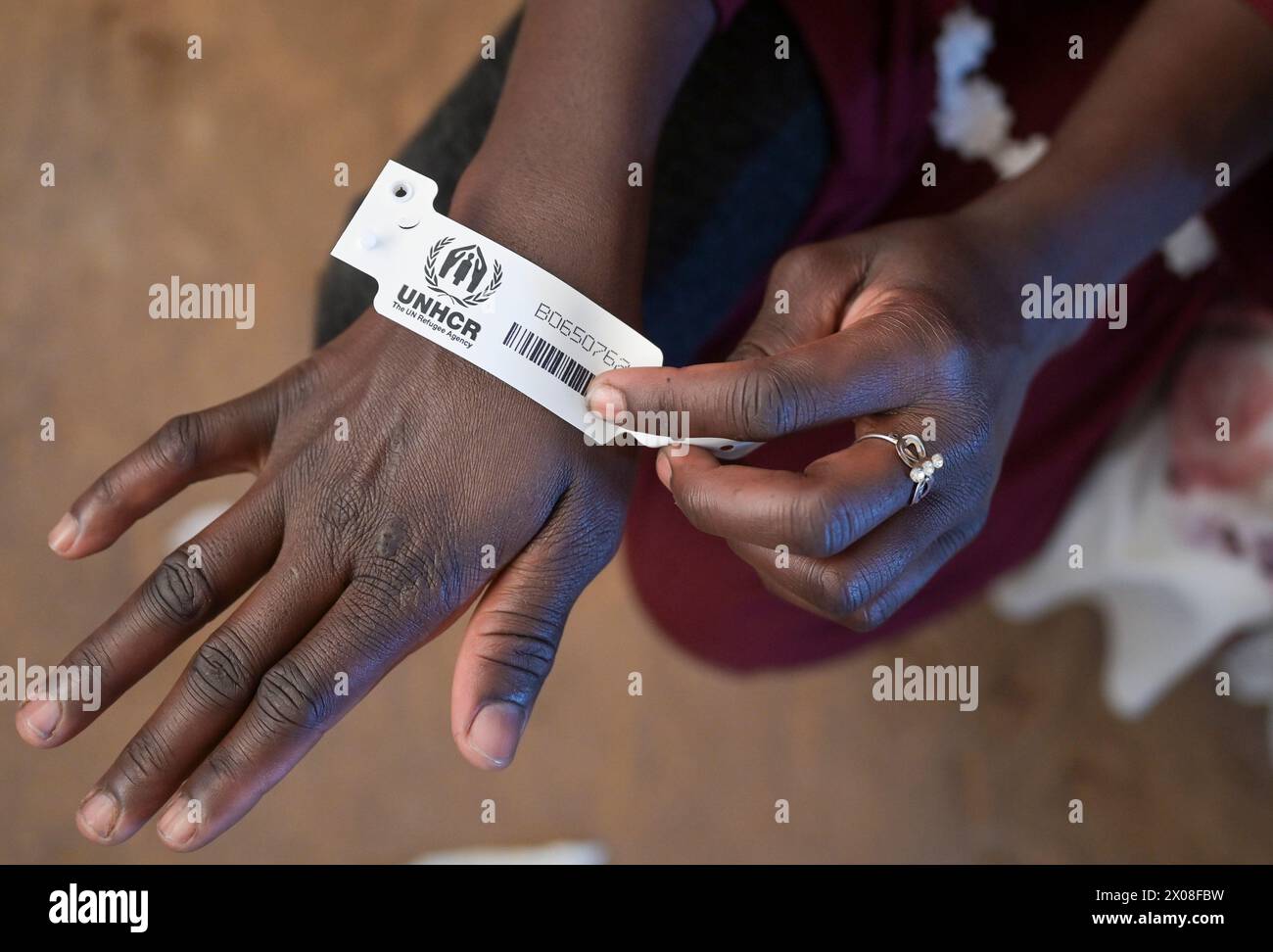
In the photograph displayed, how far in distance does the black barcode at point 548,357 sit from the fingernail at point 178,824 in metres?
0.35

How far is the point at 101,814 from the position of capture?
0.62 m

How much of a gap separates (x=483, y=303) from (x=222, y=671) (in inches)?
11.6

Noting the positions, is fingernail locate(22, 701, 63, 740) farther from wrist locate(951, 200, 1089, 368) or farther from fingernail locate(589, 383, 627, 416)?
wrist locate(951, 200, 1089, 368)

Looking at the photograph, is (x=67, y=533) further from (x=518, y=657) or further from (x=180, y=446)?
(x=518, y=657)

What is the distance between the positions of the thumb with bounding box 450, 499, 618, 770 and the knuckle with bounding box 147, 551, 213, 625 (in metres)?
0.18

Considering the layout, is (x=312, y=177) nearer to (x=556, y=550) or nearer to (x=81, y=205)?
(x=81, y=205)

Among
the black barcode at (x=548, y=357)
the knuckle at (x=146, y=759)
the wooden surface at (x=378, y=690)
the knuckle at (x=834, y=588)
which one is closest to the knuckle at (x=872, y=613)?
the knuckle at (x=834, y=588)

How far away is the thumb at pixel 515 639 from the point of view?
24.9 inches

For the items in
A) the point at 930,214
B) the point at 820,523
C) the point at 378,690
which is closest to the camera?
the point at 820,523

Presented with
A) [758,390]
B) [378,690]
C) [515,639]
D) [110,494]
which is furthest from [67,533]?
[378,690]

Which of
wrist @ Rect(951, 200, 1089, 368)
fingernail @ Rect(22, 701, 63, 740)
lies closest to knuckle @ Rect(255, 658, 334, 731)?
fingernail @ Rect(22, 701, 63, 740)

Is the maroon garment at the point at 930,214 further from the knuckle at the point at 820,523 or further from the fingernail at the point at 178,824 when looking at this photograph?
the fingernail at the point at 178,824

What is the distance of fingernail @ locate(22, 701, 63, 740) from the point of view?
65 centimetres

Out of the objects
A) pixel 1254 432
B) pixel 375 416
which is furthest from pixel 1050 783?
pixel 375 416
